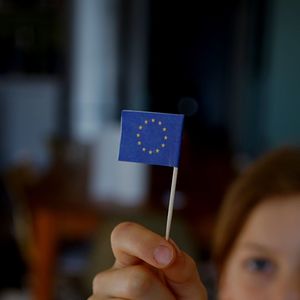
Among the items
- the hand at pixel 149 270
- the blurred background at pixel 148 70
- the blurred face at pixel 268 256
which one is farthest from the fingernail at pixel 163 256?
the blurred background at pixel 148 70

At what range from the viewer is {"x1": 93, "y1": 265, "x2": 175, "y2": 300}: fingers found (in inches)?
16.0

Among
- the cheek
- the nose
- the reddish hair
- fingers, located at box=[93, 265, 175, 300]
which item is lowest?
the cheek

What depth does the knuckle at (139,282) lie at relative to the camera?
1.33ft

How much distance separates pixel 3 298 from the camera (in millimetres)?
2492

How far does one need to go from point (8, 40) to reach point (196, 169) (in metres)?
Result: 2.20

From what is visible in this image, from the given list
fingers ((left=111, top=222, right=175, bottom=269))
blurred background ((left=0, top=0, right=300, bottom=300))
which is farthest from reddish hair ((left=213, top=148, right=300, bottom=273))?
blurred background ((left=0, top=0, right=300, bottom=300))

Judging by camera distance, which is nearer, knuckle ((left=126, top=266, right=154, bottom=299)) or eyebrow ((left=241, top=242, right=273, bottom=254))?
knuckle ((left=126, top=266, right=154, bottom=299))

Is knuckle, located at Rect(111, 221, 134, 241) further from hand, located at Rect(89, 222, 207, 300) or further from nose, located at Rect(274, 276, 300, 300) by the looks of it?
nose, located at Rect(274, 276, 300, 300)

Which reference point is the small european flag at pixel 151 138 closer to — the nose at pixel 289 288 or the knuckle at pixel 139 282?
the knuckle at pixel 139 282

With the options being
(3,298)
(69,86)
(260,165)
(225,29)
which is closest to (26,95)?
(69,86)

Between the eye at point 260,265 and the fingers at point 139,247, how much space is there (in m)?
0.37

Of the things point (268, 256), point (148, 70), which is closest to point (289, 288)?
point (268, 256)

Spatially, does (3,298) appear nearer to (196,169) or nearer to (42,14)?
(196,169)

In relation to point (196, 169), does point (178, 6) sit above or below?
above
